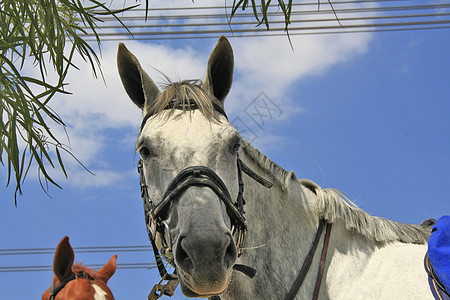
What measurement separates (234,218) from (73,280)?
5.32 ft

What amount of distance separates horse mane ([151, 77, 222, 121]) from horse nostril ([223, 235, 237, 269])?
0.81 metres

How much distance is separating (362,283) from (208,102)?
1489 mm

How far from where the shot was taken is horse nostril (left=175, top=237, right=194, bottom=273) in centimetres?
254

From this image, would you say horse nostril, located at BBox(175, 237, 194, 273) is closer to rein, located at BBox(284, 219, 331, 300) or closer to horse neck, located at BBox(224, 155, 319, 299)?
horse neck, located at BBox(224, 155, 319, 299)

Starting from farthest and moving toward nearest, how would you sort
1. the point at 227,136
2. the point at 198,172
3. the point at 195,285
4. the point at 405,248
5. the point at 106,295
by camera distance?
the point at 106,295, the point at 405,248, the point at 227,136, the point at 198,172, the point at 195,285

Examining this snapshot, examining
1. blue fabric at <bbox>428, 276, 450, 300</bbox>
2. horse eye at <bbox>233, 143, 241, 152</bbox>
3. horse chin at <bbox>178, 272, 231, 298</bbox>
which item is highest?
horse eye at <bbox>233, 143, 241, 152</bbox>

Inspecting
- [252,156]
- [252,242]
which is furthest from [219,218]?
[252,156]

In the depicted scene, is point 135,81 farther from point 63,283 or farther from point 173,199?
point 63,283

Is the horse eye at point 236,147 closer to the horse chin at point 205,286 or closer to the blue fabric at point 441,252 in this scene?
the horse chin at point 205,286

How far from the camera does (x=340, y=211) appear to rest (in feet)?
10.7

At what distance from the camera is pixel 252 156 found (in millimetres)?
3275

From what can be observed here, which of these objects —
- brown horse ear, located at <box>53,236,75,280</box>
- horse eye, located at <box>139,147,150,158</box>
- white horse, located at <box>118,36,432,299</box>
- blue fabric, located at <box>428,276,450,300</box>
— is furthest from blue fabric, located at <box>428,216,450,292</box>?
brown horse ear, located at <box>53,236,75,280</box>

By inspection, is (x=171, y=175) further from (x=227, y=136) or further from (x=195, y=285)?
(x=195, y=285)

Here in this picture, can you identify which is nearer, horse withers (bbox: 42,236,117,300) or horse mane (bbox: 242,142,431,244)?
horse mane (bbox: 242,142,431,244)
